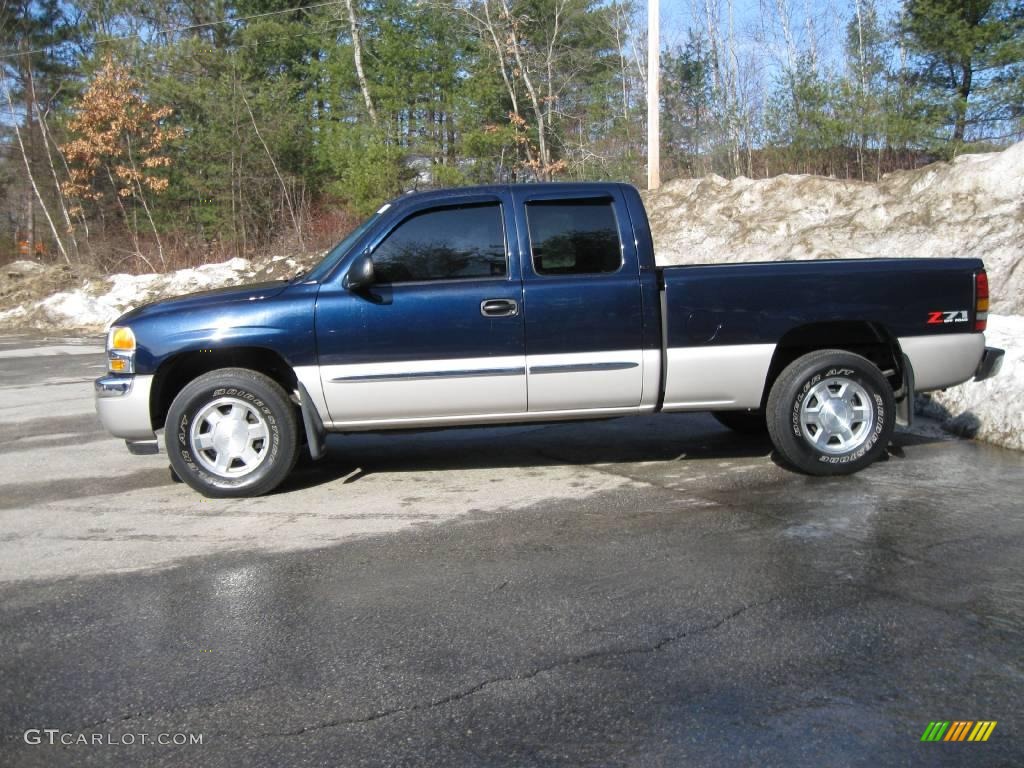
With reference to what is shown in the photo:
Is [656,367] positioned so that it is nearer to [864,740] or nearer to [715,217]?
[864,740]

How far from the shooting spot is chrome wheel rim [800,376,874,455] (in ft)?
20.3

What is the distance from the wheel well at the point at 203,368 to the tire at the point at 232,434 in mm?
167

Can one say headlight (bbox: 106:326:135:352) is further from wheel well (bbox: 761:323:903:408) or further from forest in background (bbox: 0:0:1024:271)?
forest in background (bbox: 0:0:1024:271)

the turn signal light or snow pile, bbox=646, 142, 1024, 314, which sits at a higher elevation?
snow pile, bbox=646, 142, 1024, 314

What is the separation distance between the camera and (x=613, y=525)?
17.3 ft

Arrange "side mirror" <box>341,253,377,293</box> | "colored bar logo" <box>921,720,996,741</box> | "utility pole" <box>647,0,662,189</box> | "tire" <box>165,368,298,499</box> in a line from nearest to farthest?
"colored bar logo" <box>921,720,996,741</box> → "side mirror" <box>341,253,377,293</box> → "tire" <box>165,368,298,499</box> → "utility pole" <box>647,0,662,189</box>

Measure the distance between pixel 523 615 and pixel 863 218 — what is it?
1378 cm

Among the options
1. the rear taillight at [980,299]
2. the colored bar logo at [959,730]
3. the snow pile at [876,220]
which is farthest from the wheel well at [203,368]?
the snow pile at [876,220]

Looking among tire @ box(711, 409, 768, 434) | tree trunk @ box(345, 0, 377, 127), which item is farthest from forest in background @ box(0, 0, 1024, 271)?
tire @ box(711, 409, 768, 434)

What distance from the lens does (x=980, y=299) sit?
618cm

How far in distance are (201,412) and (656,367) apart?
9.94 feet

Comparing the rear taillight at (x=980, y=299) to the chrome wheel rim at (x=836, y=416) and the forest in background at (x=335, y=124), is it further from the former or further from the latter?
the forest in background at (x=335, y=124)

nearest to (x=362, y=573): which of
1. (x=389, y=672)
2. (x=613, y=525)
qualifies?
(x=389, y=672)

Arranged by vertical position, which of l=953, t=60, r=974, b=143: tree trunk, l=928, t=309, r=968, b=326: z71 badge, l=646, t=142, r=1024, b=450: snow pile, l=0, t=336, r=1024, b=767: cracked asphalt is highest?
l=953, t=60, r=974, b=143: tree trunk
